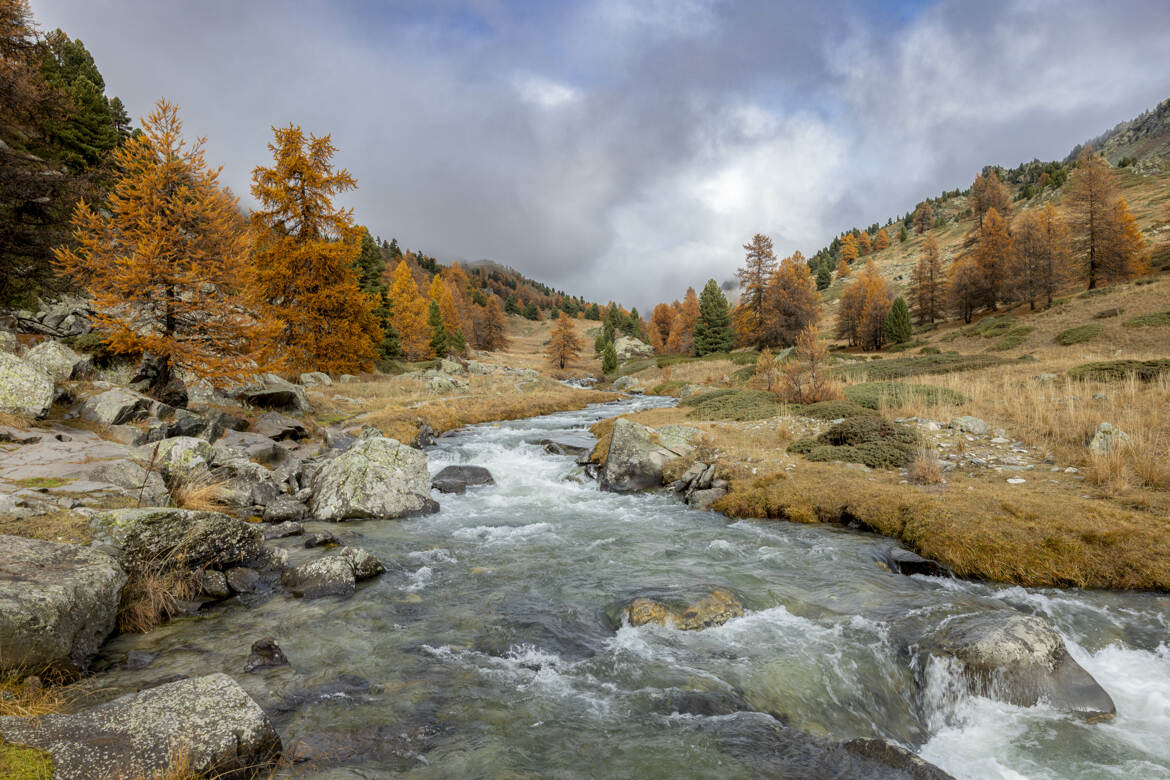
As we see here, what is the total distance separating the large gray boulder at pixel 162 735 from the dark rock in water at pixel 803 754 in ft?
13.2

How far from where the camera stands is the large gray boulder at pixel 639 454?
1494 centimetres

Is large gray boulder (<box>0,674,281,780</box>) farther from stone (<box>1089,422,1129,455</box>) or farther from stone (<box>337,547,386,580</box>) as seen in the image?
stone (<box>1089,422,1129,455</box>)

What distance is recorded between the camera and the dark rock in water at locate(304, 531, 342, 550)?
9553 millimetres

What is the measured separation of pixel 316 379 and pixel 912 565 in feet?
106

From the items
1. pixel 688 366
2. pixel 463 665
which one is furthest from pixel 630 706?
pixel 688 366

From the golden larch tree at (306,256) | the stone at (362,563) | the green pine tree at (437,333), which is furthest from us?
the green pine tree at (437,333)

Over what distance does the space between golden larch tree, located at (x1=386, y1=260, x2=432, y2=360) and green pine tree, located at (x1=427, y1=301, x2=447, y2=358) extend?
0.69 metres

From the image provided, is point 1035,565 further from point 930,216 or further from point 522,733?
point 930,216

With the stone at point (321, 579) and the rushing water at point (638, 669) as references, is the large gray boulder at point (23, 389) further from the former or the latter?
the stone at point (321, 579)

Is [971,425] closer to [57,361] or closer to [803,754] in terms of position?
[803,754]

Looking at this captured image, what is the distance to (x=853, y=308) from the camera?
220ft

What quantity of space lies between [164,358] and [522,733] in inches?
733

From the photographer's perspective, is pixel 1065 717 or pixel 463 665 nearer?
pixel 1065 717

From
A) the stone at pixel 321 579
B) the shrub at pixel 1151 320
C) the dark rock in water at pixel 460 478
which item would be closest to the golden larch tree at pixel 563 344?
the shrub at pixel 1151 320
